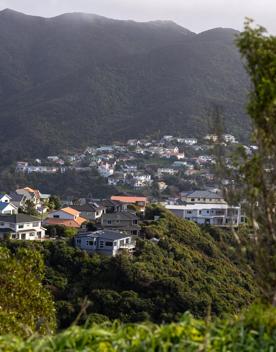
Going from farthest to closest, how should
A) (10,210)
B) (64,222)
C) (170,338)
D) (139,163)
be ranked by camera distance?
(139,163) < (10,210) < (64,222) < (170,338)

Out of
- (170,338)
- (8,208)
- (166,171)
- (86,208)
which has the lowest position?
(170,338)

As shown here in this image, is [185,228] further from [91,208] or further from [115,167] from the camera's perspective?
[115,167]

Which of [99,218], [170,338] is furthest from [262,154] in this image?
[99,218]

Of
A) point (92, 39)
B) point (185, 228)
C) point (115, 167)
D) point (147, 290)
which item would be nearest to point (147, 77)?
point (92, 39)

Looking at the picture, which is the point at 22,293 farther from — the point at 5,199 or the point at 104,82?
the point at 104,82

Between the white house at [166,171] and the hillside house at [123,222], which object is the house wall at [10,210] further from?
the white house at [166,171]

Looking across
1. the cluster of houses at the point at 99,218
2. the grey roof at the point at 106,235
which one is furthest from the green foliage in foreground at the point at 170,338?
the grey roof at the point at 106,235
